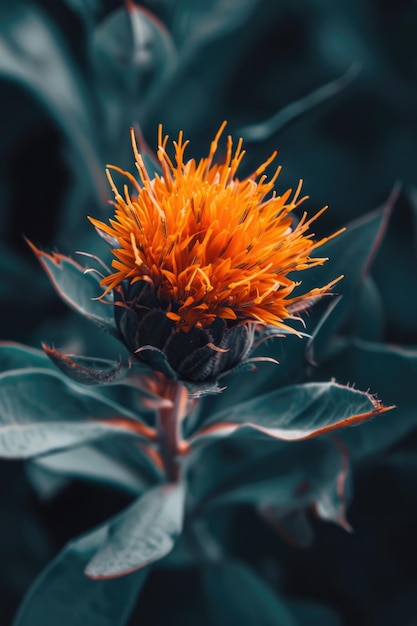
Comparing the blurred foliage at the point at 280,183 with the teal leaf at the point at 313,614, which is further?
the teal leaf at the point at 313,614

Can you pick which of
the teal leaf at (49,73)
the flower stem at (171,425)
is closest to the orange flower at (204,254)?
the flower stem at (171,425)

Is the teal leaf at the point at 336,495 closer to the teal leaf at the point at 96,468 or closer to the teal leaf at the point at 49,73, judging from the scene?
the teal leaf at the point at 96,468

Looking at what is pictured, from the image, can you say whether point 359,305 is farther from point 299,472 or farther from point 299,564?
point 299,564

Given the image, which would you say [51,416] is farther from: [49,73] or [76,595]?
[49,73]

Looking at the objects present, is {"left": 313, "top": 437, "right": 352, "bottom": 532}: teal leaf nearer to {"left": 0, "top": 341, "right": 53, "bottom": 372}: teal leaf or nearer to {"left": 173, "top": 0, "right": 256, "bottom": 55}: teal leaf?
{"left": 0, "top": 341, "right": 53, "bottom": 372}: teal leaf

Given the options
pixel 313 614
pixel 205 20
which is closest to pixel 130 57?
pixel 205 20

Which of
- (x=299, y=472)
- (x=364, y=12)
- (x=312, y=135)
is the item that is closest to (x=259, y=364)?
(x=299, y=472)
